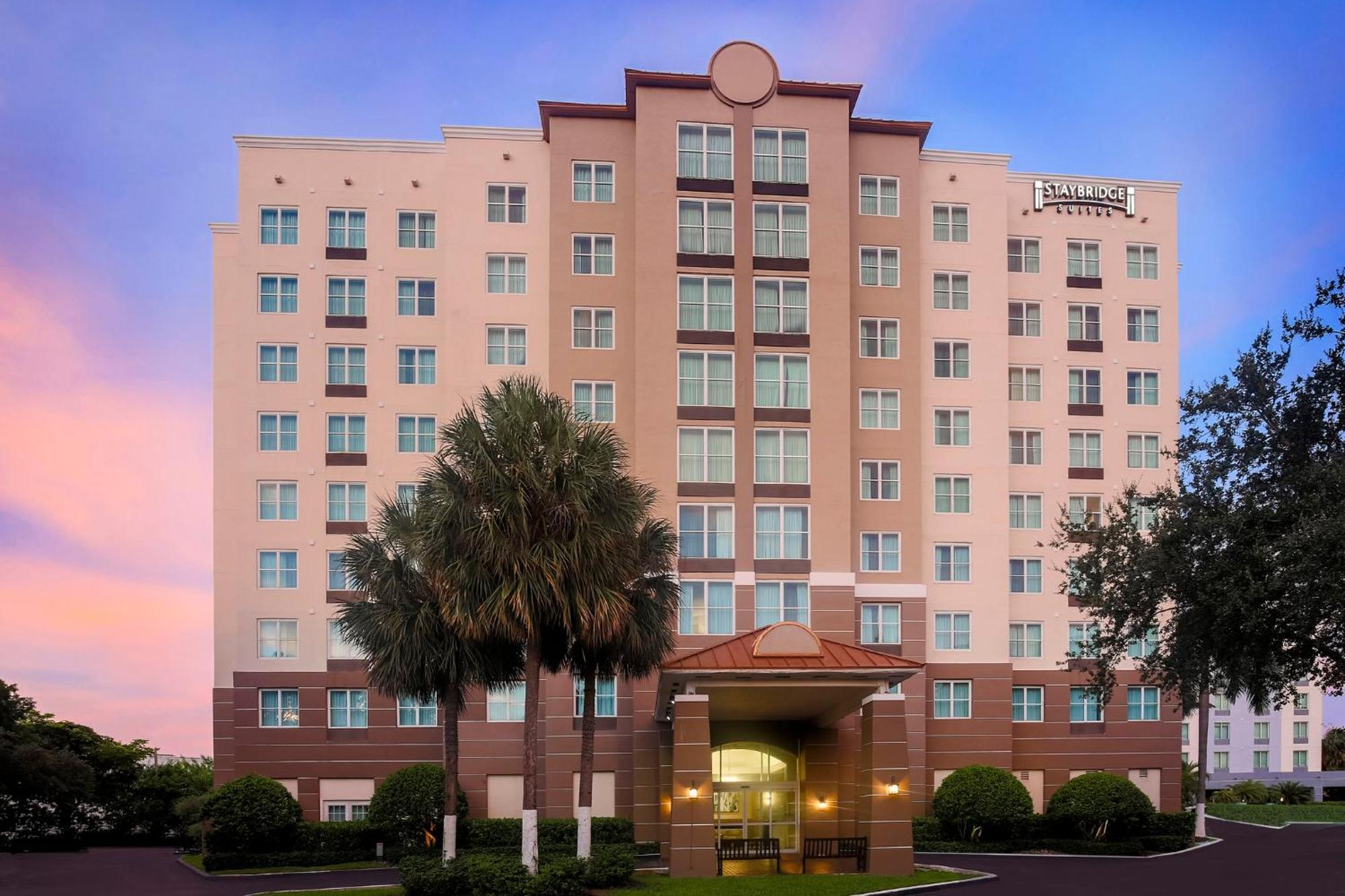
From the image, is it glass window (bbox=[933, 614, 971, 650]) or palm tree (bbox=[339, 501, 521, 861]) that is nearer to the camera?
palm tree (bbox=[339, 501, 521, 861])

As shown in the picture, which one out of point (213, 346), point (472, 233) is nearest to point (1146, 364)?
point (472, 233)

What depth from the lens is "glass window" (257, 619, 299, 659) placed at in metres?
48.8

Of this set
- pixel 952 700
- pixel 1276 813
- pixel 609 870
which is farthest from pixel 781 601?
pixel 1276 813

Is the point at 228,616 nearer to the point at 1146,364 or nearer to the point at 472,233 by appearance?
the point at 472,233

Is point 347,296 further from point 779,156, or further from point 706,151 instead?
point 779,156

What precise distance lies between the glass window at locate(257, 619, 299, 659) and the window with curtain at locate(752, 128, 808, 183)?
2569cm

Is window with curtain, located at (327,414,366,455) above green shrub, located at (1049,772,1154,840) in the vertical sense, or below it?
above

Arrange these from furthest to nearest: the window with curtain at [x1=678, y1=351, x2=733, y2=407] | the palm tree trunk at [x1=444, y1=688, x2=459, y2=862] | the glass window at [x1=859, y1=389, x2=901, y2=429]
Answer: the glass window at [x1=859, y1=389, x2=901, y2=429], the window with curtain at [x1=678, y1=351, x2=733, y2=407], the palm tree trunk at [x1=444, y1=688, x2=459, y2=862]

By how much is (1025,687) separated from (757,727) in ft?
41.4

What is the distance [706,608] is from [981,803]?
39.7 feet

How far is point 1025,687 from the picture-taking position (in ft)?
166

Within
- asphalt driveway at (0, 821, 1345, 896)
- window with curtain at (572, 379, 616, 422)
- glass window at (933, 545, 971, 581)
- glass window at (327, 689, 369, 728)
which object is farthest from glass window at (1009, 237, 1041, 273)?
glass window at (327, 689, 369, 728)

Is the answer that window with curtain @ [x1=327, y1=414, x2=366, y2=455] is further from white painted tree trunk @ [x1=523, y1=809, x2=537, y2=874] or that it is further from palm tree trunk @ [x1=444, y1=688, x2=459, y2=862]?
white painted tree trunk @ [x1=523, y1=809, x2=537, y2=874]

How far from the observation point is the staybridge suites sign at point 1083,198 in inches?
2085
